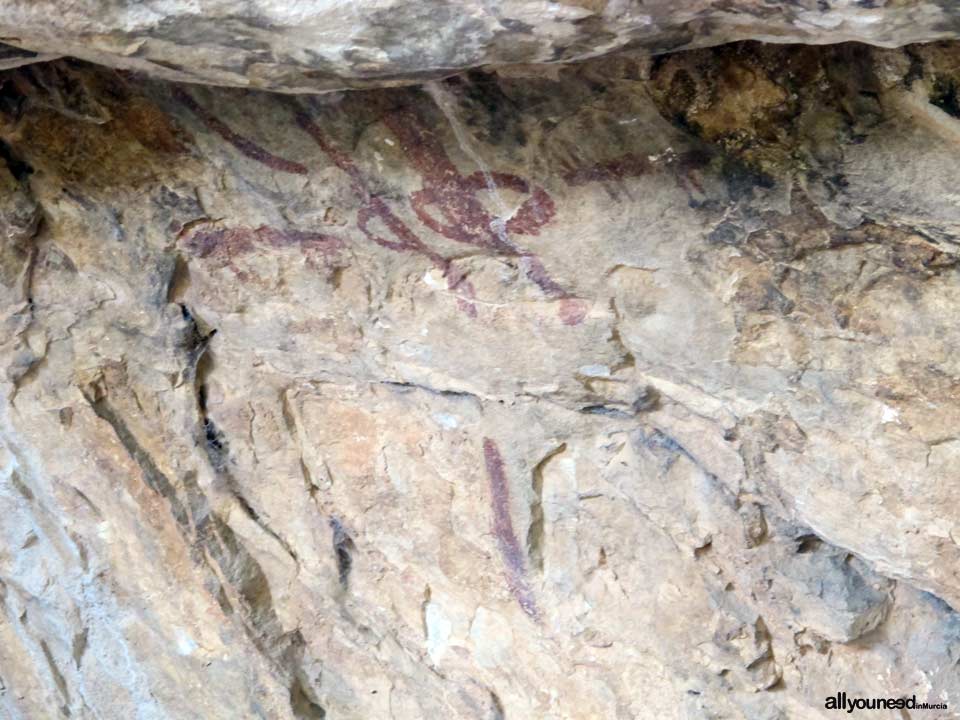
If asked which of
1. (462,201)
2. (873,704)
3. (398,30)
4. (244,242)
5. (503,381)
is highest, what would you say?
(398,30)

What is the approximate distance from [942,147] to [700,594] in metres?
0.77

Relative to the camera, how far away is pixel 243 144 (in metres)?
1.40

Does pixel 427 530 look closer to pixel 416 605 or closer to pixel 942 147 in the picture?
pixel 416 605

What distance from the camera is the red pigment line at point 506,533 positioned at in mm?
1608

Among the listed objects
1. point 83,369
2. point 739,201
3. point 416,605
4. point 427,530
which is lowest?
point 416,605

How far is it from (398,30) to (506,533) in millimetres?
978

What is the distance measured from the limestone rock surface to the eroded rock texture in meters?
0.21

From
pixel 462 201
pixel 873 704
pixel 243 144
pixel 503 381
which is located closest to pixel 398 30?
pixel 462 201

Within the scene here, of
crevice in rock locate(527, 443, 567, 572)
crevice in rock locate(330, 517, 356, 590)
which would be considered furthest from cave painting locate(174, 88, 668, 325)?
crevice in rock locate(330, 517, 356, 590)

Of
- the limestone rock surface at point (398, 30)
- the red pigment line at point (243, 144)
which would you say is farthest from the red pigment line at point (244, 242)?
the limestone rock surface at point (398, 30)

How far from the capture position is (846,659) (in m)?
1.43

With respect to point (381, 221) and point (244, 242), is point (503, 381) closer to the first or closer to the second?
point (381, 221)

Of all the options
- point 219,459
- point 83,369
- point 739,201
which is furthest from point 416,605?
point 739,201

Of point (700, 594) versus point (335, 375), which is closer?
point (700, 594)
